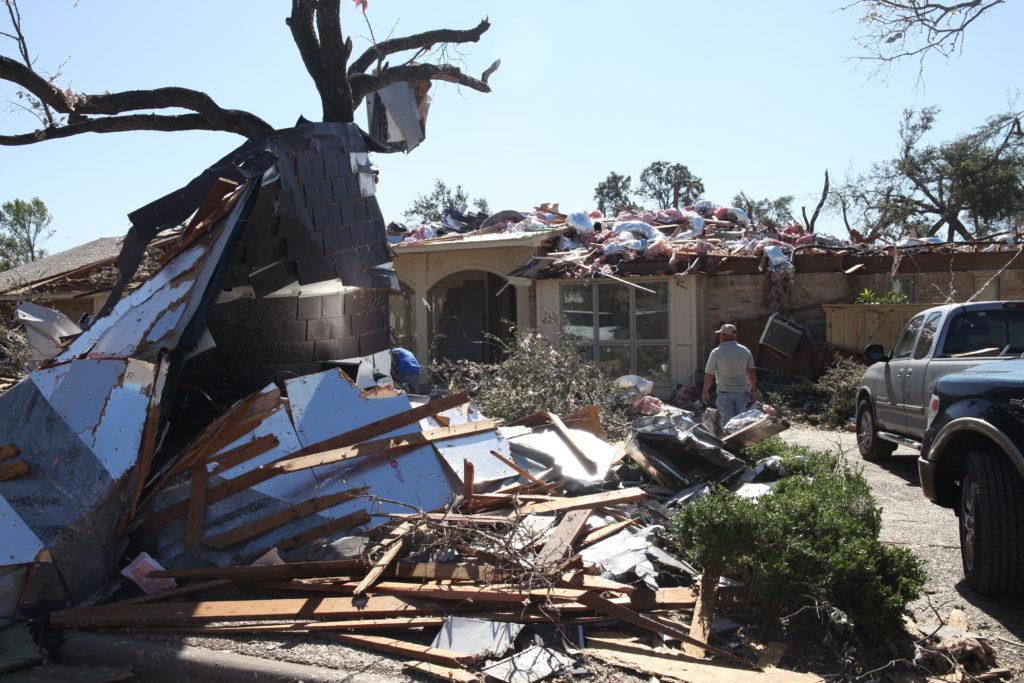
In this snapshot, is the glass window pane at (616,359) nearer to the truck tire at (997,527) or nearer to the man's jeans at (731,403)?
the man's jeans at (731,403)

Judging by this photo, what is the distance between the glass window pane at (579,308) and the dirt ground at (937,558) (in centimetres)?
745

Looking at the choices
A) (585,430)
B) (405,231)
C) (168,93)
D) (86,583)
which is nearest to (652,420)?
(585,430)

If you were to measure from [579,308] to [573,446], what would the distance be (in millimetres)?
9378

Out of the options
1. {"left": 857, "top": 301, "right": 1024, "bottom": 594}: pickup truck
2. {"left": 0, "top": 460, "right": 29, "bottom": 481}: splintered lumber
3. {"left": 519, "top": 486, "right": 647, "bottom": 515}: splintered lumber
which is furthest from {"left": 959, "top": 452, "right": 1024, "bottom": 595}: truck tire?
{"left": 0, "top": 460, "right": 29, "bottom": 481}: splintered lumber

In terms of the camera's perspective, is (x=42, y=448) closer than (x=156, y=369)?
Yes

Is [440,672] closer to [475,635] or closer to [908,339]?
[475,635]

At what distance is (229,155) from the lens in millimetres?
7176

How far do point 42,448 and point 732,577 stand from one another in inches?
171

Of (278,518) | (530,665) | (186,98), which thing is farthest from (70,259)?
(530,665)

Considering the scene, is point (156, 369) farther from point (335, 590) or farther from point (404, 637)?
point (404, 637)

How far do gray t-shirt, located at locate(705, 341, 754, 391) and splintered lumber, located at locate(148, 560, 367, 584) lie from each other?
560 centimetres

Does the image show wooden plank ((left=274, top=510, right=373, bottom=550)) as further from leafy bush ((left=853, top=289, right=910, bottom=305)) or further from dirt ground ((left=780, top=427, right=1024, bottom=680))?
leafy bush ((left=853, top=289, right=910, bottom=305))

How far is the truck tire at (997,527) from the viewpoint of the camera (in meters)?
4.62

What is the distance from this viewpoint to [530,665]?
4.02m
